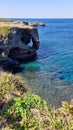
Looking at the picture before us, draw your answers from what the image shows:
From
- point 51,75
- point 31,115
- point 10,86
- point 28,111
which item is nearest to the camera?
point 31,115

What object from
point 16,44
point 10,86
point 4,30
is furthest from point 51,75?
point 10,86

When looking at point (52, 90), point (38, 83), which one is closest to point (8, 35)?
point (38, 83)

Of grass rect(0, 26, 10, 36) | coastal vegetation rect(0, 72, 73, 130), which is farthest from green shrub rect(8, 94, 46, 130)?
grass rect(0, 26, 10, 36)

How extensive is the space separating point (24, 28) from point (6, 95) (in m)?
33.8

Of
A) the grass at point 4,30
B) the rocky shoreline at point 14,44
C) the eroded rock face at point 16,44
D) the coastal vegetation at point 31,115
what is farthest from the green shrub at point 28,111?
the grass at point 4,30

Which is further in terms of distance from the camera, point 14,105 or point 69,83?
point 69,83

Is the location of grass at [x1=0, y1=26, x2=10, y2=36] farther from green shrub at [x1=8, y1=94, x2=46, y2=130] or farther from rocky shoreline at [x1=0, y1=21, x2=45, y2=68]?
green shrub at [x1=8, y1=94, x2=46, y2=130]

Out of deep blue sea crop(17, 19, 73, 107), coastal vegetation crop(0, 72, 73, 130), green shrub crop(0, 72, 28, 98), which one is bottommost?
deep blue sea crop(17, 19, 73, 107)

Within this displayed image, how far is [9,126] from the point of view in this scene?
11.2m

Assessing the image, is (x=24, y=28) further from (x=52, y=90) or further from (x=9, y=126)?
(x=9, y=126)

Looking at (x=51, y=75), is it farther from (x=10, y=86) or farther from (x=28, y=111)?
(x=28, y=111)

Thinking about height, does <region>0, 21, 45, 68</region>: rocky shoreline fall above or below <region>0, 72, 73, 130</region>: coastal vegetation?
below

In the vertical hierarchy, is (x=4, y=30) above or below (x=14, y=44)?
above

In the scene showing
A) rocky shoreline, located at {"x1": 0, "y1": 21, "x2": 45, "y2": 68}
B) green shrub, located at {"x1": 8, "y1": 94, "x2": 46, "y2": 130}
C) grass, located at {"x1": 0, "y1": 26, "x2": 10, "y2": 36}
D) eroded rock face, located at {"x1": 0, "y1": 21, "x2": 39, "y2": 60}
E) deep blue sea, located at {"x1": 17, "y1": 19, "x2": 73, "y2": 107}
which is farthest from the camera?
grass, located at {"x1": 0, "y1": 26, "x2": 10, "y2": 36}
